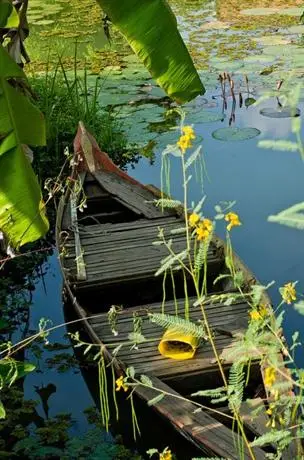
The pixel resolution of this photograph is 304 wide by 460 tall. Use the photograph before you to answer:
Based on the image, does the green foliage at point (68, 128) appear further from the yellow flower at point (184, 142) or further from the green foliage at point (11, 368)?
the yellow flower at point (184, 142)

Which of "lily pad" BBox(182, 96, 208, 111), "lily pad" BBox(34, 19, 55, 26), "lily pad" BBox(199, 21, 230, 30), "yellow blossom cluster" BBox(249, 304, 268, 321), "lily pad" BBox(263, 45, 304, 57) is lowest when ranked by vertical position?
"lily pad" BBox(182, 96, 208, 111)

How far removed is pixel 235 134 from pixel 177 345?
338 cm

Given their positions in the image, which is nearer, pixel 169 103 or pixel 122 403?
pixel 122 403

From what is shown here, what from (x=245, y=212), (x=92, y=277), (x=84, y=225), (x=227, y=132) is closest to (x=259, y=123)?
(x=227, y=132)

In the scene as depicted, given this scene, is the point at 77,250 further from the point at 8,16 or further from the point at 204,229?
the point at 204,229

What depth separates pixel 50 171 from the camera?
596cm

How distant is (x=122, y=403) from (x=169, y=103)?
169 inches

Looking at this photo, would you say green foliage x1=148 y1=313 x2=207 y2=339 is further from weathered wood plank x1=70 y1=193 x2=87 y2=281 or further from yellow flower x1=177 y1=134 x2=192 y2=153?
weathered wood plank x1=70 y1=193 x2=87 y2=281

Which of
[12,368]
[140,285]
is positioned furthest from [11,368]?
[140,285]

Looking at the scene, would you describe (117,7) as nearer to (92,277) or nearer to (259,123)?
(92,277)

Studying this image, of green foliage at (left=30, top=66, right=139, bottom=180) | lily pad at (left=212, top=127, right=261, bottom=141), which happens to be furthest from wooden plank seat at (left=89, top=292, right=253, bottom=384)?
lily pad at (left=212, top=127, right=261, bottom=141)

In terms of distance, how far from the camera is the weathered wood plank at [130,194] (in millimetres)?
5062

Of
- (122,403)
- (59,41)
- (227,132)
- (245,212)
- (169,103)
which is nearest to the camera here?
(122,403)

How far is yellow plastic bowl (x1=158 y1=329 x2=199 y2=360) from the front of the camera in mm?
3385
